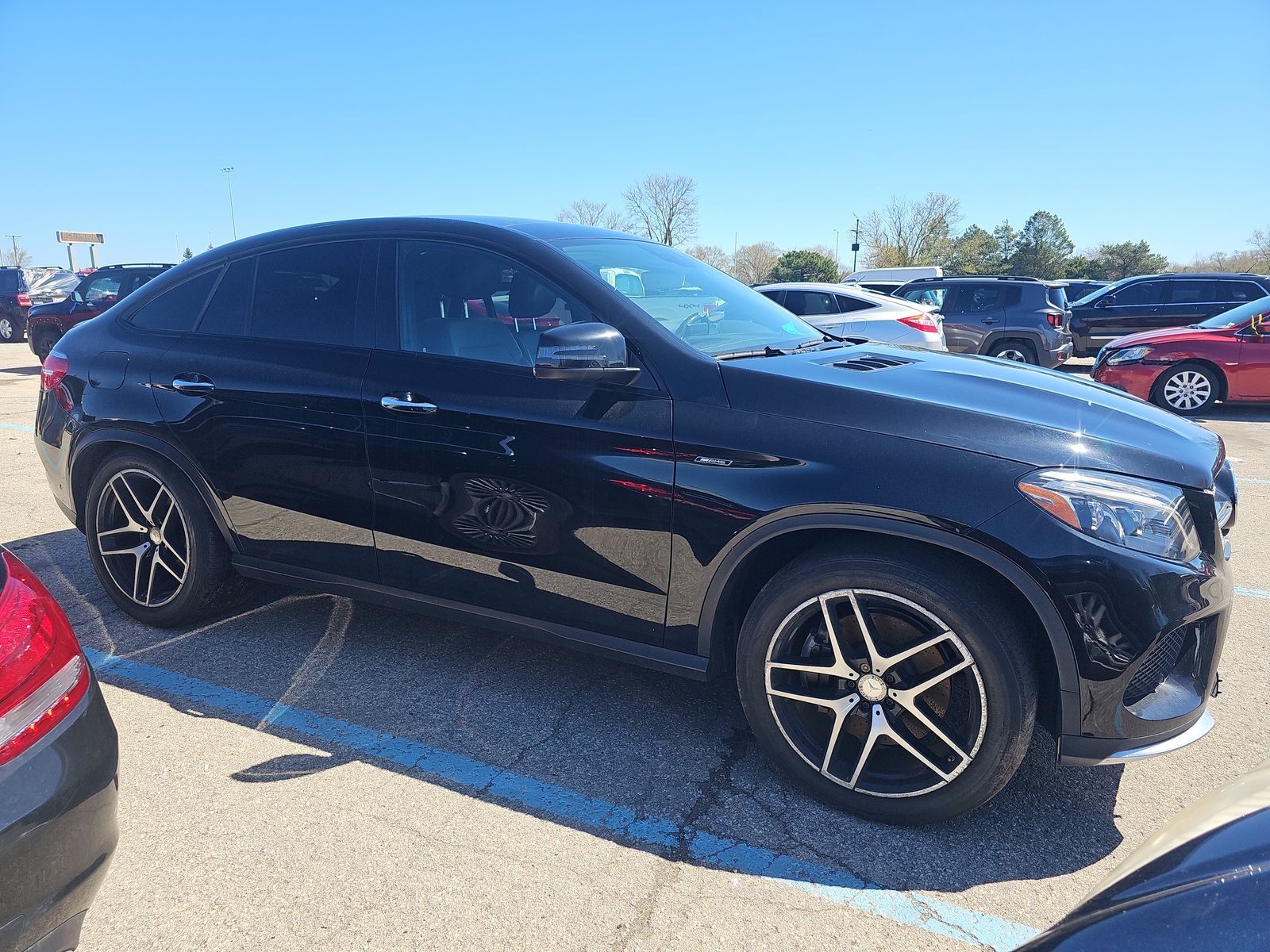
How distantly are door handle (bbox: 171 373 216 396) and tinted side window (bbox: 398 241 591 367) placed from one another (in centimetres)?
93

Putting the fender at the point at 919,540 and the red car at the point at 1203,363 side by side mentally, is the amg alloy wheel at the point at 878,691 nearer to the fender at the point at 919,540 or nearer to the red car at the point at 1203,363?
the fender at the point at 919,540

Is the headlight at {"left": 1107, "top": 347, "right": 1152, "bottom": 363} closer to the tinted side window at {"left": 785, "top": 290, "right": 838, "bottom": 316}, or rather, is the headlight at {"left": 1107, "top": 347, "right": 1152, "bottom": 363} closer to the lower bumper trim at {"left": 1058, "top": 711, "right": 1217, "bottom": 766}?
the tinted side window at {"left": 785, "top": 290, "right": 838, "bottom": 316}

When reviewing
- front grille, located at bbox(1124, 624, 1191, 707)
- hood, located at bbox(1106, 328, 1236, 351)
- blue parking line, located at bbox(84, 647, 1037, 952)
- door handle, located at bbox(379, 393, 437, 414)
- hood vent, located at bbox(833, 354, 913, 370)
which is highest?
hood vent, located at bbox(833, 354, 913, 370)

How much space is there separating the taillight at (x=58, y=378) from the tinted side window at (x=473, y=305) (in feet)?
6.09

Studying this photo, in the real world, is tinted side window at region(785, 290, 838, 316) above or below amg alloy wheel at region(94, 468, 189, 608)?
above

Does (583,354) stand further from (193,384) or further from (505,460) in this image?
(193,384)

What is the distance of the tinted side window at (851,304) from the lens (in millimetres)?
10297

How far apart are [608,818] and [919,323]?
8659mm

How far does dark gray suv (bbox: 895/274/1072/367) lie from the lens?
13047 mm

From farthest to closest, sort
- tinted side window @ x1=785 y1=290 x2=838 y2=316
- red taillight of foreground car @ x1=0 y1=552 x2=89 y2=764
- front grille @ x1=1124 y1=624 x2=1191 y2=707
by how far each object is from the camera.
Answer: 1. tinted side window @ x1=785 y1=290 x2=838 y2=316
2. front grille @ x1=1124 y1=624 x2=1191 y2=707
3. red taillight of foreground car @ x1=0 y1=552 x2=89 y2=764

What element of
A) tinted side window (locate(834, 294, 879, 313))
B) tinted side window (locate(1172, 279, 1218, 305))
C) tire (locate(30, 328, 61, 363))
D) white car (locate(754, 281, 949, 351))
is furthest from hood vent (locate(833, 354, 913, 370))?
tire (locate(30, 328, 61, 363))

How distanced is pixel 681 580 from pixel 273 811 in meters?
1.41

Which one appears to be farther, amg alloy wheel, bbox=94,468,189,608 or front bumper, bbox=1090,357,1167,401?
front bumper, bbox=1090,357,1167,401

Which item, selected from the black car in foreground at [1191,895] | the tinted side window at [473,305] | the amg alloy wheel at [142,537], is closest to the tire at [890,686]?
the black car in foreground at [1191,895]
